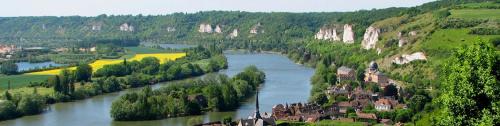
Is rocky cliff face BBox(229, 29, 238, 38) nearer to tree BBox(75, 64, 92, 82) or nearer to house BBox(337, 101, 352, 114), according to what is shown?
tree BBox(75, 64, 92, 82)

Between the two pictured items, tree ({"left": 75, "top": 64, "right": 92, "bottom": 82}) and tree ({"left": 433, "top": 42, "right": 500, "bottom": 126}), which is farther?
tree ({"left": 75, "top": 64, "right": 92, "bottom": 82})

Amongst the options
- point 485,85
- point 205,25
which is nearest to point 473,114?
point 485,85

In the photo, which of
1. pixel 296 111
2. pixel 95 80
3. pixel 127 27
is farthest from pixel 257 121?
pixel 127 27

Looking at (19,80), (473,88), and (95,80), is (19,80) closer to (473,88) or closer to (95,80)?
(95,80)

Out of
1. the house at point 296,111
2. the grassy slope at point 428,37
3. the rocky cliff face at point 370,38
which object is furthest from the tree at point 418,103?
the rocky cliff face at point 370,38

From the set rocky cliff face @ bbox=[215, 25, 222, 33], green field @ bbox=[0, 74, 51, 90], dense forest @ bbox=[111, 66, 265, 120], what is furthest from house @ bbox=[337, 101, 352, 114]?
rocky cliff face @ bbox=[215, 25, 222, 33]

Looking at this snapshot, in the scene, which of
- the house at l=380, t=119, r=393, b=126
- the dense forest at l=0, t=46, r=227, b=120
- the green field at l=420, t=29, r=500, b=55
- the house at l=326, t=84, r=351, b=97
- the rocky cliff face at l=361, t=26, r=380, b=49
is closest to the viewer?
the house at l=380, t=119, r=393, b=126
